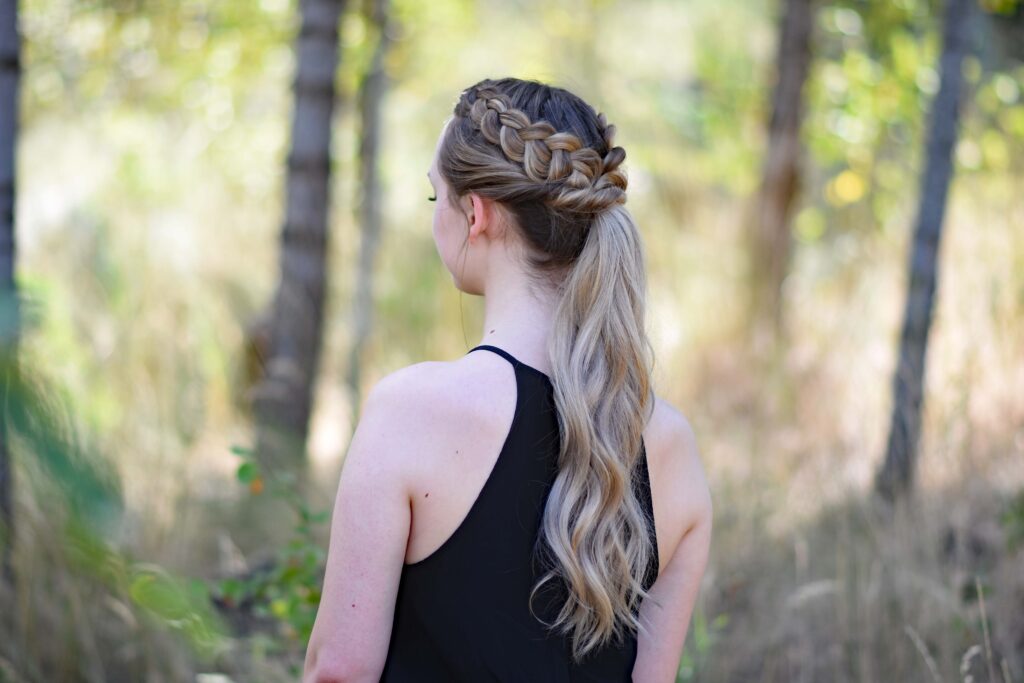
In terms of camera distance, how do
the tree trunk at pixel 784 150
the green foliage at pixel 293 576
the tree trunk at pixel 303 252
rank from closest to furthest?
the green foliage at pixel 293 576, the tree trunk at pixel 303 252, the tree trunk at pixel 784 150

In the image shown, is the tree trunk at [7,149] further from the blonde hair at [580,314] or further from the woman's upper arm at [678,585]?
the woman's upper arm at [678,585]

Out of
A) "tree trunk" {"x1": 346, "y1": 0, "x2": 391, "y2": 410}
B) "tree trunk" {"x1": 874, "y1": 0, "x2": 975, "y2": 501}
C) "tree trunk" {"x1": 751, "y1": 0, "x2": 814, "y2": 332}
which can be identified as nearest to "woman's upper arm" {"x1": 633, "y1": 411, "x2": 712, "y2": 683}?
"tree trunk" {"x1": 874, "y1": 0, "x2": 975, "y2": 501}

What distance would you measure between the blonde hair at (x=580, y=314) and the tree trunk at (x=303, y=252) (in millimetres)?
2395

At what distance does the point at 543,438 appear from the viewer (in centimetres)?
154

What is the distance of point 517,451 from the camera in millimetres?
1521

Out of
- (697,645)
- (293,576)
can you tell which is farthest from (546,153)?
(697,645)

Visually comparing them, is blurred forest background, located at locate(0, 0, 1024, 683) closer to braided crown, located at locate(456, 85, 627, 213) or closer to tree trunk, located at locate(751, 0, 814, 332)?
tree trunk, located at locate(751, 0, 814, 332)

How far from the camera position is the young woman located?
146cm

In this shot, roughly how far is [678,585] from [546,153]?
0.75 m

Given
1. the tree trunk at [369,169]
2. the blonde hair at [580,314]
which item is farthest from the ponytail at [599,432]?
the tree trunk at [369,169]

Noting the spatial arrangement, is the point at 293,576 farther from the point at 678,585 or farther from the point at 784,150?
the point at 784,150

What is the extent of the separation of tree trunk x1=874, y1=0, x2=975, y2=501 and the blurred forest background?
0.01m

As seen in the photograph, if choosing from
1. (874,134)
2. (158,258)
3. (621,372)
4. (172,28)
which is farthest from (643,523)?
(874,134)

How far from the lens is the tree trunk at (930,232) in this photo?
3650 millimetres
